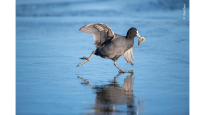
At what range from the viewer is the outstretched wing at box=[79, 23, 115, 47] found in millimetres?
8578

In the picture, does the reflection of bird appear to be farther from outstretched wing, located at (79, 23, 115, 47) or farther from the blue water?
outstretched wing, located at (79, 23, 115, 47)

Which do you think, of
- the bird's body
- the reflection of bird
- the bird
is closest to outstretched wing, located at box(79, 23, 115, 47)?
the bird

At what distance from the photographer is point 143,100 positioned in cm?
603

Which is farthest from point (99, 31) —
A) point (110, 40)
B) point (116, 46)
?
point (116, 46)

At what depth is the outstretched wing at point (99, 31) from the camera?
8.58 metres

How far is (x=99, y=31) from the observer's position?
8.78 metres

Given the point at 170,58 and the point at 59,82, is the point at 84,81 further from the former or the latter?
the point at 170,58

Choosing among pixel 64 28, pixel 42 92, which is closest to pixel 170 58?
pixel 42 92

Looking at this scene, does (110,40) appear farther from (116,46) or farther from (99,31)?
(99,31)

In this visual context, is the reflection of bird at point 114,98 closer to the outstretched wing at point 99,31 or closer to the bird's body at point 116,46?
the bird's body at point 116,46

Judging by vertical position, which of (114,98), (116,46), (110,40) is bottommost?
(114,98)

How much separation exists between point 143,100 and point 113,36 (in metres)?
3.06

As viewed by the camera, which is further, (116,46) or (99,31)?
(99,31)

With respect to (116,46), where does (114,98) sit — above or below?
below
